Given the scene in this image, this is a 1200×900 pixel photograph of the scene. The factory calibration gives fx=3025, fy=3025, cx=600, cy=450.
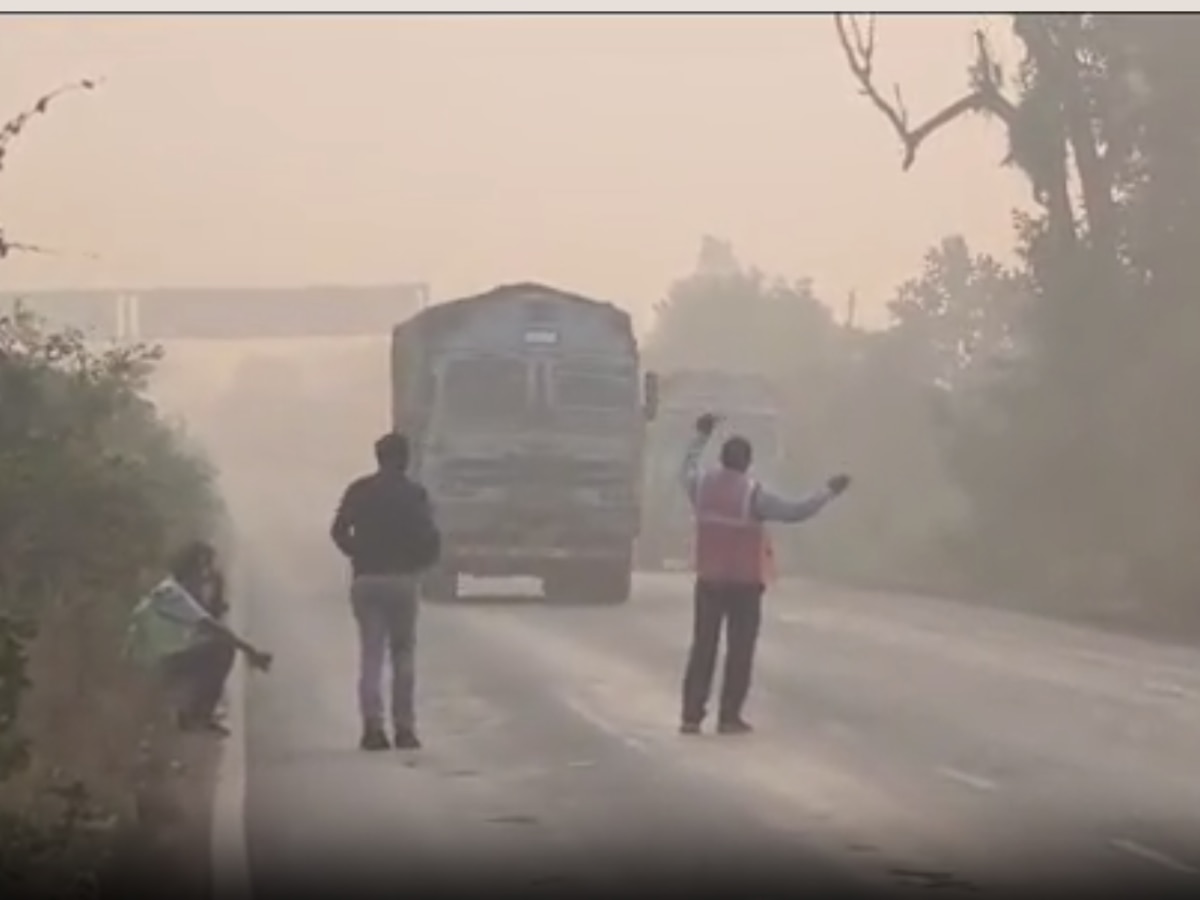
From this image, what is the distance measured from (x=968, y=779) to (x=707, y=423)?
2180mm

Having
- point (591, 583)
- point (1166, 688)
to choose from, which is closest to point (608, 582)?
point (591, 583)

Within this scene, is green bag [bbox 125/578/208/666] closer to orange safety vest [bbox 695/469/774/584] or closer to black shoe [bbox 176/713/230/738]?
black shoe [bbox 176/713/230/738]

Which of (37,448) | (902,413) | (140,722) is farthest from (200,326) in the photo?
(902,413)

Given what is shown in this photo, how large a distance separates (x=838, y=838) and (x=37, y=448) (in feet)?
14.8

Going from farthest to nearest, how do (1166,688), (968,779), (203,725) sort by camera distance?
(1166,688), (203,725), (968,779)

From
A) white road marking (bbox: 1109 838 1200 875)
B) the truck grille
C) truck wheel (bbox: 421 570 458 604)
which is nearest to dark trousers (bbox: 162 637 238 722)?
truck wheel (bbox: 421 570 458 604)

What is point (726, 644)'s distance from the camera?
1441cm

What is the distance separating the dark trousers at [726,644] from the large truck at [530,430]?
63 centimetres

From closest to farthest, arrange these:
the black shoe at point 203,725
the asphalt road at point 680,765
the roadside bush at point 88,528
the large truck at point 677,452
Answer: the asphalt road at point 680,765
the roadside bush at point 88,528
the black shoe at point 203,725
the large truck at point 677,452

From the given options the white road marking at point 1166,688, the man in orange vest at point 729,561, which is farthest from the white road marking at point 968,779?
the white road marking at point 1166,688

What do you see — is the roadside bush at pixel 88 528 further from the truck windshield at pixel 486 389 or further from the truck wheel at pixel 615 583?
the truck wheel at pixel 615 583

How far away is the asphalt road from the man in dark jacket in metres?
0.10

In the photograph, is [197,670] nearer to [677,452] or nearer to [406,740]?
[406,740]

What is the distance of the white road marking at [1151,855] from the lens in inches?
445
